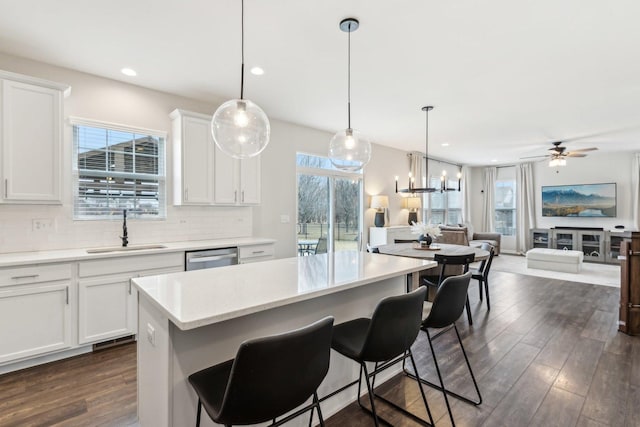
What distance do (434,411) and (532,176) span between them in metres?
9.07

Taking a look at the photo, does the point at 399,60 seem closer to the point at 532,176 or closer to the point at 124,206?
the point at 124,206

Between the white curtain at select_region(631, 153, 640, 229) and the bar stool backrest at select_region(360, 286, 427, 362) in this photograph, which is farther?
the white curtain at select_region(631, 153, 640, 229)

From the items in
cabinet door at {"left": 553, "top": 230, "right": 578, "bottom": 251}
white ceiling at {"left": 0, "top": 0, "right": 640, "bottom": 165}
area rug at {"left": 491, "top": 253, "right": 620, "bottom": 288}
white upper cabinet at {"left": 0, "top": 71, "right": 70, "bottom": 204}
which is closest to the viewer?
white ceiling at {"left": 0, "top": 0, "right": 640, "bottom": 165}

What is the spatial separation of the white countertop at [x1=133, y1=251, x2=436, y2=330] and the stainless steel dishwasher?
135 cm

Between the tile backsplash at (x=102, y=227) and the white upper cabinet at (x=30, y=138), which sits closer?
the white upper cabinet at (x=30, y=138)

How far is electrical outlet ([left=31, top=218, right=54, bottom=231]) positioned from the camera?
2949 millimetres

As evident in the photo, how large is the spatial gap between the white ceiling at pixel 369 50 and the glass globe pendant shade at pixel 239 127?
0.86m

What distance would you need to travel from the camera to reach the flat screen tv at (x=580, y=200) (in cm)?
770

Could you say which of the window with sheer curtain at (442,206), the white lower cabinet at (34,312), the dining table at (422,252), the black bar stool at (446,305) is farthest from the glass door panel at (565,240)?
the white lower cabinet at (34,312)

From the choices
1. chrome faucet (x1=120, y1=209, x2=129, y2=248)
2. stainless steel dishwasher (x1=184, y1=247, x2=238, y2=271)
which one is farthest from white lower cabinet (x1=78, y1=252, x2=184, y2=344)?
chrome faucet (x1=120, y1=209, x2=129, y2=248)

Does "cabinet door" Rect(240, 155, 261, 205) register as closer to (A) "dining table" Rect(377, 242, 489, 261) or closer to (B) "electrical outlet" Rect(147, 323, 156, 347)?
(A) "dining table" Rect(377, 242, 489, 261)

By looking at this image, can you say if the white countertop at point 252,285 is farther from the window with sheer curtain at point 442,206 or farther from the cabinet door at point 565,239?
the cabinet door at point 565,239

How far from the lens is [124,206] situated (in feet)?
11.5

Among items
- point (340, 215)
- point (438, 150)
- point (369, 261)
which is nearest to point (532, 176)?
point (438, 150)
